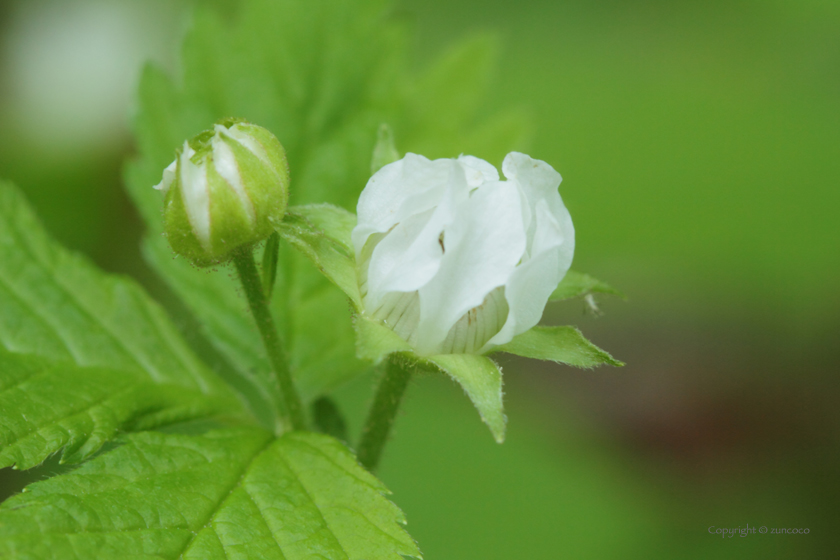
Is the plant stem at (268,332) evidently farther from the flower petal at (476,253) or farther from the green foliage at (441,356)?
the flower petal at (476,253)

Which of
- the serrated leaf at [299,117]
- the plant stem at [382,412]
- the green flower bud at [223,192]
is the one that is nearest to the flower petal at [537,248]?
the plant stem at [382,412]

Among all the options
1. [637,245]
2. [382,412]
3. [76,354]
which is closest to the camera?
[382,412]

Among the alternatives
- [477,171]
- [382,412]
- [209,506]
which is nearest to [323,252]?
[477,171]

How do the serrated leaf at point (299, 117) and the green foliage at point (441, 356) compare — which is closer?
the green foliage at point (441, 356)

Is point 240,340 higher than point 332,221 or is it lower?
lower

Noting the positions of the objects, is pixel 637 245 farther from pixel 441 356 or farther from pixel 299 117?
pixel 441 356
